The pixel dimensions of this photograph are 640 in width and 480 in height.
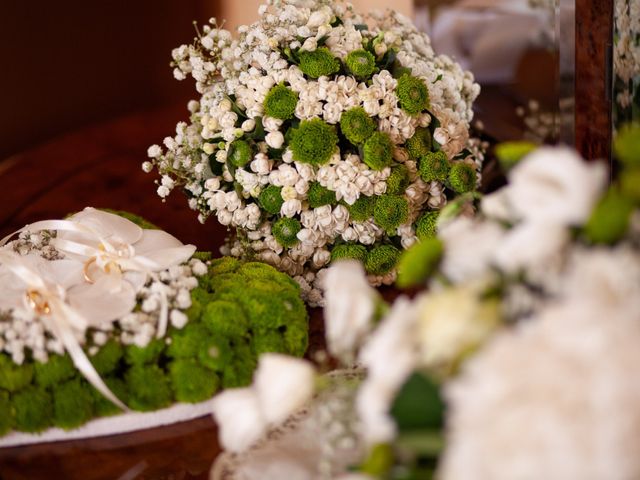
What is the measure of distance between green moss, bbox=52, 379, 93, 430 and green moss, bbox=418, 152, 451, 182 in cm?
62

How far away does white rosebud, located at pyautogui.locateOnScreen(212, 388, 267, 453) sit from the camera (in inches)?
29.0

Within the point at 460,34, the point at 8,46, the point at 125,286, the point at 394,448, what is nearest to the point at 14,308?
the point at 125,286

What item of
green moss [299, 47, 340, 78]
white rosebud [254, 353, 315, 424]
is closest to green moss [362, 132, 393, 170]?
green moss [299, 47, 340, 78]

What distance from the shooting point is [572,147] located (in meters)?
1.44

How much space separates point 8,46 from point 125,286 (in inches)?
103

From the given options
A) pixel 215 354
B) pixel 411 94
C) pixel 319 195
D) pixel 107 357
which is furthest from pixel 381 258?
pixel 107 357

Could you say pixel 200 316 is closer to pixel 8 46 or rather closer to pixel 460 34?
pixel 460 34

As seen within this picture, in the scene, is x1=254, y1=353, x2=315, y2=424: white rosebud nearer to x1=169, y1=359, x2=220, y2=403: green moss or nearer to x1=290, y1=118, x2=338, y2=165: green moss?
x1=169, y1=359, x2=220, y2=403: green moss

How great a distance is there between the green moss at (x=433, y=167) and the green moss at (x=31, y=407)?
66 centimetres

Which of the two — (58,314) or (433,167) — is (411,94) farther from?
(58,314)

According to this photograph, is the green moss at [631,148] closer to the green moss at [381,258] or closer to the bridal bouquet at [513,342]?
the bridal bouquet at [513,342]

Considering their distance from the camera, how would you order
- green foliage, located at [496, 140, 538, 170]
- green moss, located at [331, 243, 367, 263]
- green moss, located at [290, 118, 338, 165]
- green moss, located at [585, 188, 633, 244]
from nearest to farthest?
green moss, located at [585, 188, 633, 244]
green foliage, located at [496, 140, 538, 170]
green moss, located at [290, 118, 338, 165]
green moss, located at [331, 243, 367, 263]

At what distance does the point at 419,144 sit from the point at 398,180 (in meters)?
0.08

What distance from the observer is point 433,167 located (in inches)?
52.9
